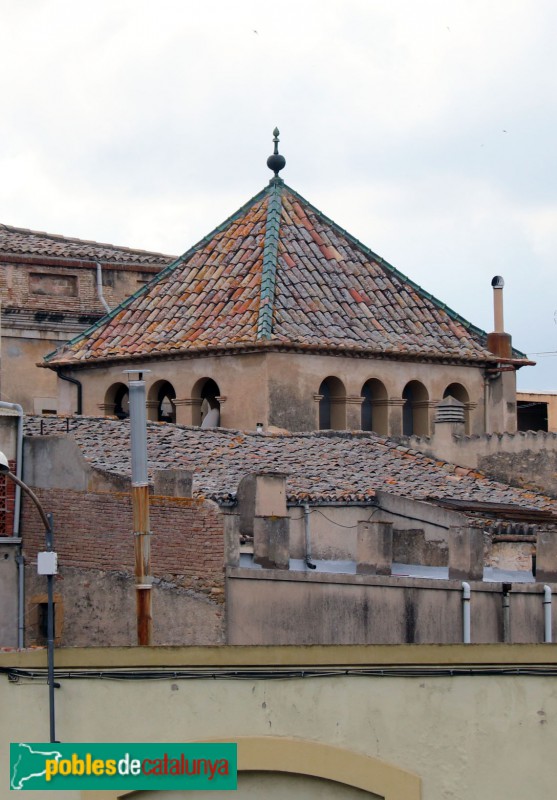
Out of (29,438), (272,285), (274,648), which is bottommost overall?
(274,648)

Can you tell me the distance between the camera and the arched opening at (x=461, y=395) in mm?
40688

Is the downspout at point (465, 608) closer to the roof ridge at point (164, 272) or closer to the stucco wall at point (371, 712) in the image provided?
the stucco wall at point (371, 712)

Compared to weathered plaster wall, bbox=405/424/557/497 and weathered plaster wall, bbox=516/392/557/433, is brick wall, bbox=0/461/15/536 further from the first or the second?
weathered plaster wall, bbox=516/392/557/433

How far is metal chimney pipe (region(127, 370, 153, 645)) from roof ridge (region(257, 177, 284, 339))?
14.6 metres

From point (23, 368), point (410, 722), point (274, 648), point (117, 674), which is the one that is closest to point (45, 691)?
point (117, 674)

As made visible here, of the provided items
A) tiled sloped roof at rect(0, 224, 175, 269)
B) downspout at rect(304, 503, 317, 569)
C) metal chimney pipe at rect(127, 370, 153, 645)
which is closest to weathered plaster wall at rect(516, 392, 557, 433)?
tiled sloped roof at rect(0, 224, 175, 269)

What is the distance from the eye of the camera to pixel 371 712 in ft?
58.7

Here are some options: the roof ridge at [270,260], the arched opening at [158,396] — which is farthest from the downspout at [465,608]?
the arched opening at [158,396]

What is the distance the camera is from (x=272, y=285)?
39250 millimetres

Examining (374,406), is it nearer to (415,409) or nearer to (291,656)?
(415,409)

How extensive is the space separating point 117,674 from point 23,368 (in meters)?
28.7

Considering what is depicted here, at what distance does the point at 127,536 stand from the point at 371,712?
10612 millimetres

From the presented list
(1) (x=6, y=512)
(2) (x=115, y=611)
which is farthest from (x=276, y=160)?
(2) (x=115, y=611)

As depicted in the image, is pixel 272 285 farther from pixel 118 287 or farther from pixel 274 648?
pixel 274 648
